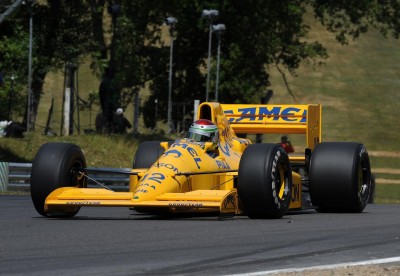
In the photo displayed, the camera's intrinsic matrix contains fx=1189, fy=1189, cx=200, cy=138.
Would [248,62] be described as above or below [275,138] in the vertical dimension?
above

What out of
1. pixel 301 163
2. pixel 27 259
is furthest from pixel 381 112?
pixel 27 259

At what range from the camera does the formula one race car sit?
43.7ft

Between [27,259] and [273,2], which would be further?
[273,2]

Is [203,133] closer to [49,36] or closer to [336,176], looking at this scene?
[336,176]

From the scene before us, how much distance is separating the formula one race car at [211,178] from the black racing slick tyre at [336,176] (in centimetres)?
1

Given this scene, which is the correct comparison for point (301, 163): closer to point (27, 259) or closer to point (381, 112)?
point (27, 259)

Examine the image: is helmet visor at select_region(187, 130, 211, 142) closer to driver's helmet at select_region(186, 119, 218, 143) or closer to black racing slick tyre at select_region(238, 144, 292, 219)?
driver's helmet at select_region(186, 119, 218, 143)

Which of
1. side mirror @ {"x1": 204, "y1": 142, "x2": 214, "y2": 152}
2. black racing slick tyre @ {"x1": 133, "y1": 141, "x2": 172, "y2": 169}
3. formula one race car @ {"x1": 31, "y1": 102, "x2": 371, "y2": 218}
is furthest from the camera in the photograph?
black racing slick tyre @ {"x1": 133, "y1": 141, "x2": 172, "y2": 169}

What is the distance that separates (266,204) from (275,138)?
193ft

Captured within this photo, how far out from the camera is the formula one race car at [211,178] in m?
13.3

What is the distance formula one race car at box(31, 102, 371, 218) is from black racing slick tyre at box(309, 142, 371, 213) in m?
0.01

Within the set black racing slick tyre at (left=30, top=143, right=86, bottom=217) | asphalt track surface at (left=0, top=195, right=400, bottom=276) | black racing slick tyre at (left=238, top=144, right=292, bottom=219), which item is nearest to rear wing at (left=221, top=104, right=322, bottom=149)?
asphalt track surface at (left=0, top=195, right=400, bottom=276)

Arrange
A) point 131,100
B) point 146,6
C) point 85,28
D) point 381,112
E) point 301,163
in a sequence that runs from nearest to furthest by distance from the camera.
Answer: point 301,163
point 146,6
point 85,28
point 131,100
point 381,112

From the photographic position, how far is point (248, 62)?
46969 millimetres
